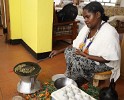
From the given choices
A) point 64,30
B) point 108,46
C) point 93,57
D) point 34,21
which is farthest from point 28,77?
point 64,30

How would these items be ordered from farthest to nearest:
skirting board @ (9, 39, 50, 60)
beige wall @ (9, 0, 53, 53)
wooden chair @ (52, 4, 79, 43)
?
1. wooden chair @ (52, 4, 79, 43)
2. skirting board @ (9, 39, 50, 60)
3. beige wall @ (9, 0, 53, 53)

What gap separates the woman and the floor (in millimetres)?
449

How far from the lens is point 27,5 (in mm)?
2871

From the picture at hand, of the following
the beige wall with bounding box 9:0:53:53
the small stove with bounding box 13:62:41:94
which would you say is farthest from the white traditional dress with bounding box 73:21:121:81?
the beige wall with bounding box 9:0:53:53

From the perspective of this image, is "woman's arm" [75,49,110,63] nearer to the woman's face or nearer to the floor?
the woman's face

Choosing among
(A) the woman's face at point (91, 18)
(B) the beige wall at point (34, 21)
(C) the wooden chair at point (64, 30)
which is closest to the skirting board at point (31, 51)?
(B) the beige wall at point (34, 21)

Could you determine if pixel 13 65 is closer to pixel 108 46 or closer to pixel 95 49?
pixel 95 49

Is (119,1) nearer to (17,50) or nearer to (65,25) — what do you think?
(65,25)

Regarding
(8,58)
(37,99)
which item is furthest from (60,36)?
(37,99)

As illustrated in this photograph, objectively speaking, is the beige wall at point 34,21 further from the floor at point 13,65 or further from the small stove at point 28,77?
the small stove at point 28,77

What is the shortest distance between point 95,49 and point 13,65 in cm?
135

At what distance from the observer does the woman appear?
1614 millimetres

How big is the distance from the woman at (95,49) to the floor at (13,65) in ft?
1.47

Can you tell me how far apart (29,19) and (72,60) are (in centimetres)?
140
